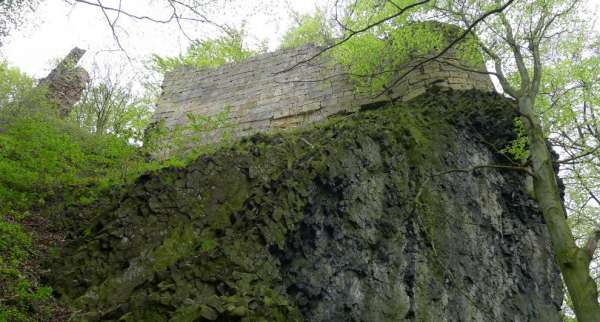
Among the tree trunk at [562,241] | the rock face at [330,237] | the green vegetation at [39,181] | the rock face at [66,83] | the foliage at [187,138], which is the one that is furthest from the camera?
the rock face at [66,83]

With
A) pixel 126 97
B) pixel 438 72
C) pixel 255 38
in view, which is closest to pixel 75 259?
pixel 438 72

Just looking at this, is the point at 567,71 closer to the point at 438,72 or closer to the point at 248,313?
the point at 438,72

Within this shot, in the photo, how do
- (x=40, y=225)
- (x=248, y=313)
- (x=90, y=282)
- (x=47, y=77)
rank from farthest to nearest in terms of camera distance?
(x=47, y=77) < (x=40, y=225) < (x=90, y=282) < (x=248, y=313)

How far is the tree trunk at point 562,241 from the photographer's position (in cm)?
378

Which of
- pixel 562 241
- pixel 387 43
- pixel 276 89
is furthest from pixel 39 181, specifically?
pixel 562 241

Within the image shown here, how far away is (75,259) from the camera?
4.99m

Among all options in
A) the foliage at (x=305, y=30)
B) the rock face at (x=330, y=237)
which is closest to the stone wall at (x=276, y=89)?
the rock face at (x=330, y=237)

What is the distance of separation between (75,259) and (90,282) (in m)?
0.42

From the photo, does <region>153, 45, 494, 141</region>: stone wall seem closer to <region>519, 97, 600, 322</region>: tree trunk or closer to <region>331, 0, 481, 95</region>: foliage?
<region>331, 0, 481, 95</region>: foliage

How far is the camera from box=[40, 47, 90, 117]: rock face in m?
14.3

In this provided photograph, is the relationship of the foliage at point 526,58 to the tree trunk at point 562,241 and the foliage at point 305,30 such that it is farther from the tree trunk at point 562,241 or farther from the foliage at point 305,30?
the foliage at point 305,30

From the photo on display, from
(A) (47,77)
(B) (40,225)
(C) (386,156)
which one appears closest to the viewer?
(B) (40,225)

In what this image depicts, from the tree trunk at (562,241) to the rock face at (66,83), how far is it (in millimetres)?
14054

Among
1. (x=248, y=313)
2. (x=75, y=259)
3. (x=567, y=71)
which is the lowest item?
(x=248, y=313)
